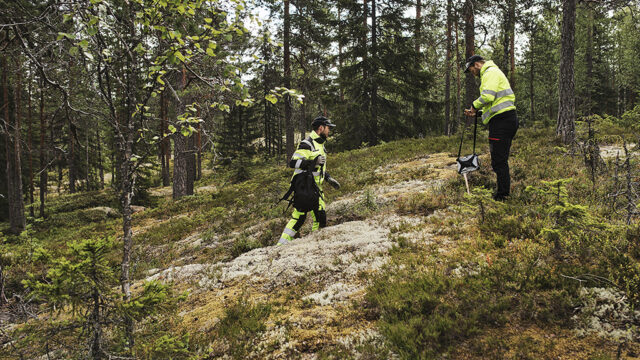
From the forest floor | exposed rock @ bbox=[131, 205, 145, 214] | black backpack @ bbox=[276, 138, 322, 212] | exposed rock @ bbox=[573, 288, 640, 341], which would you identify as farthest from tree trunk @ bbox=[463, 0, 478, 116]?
exposed rock @ bbox=[131, 205, 145, 214]

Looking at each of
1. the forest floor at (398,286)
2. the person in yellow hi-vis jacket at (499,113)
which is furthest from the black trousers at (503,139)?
the forest floor at (398,286)

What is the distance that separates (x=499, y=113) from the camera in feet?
19.0

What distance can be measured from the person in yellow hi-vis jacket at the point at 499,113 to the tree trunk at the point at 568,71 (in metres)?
4.88

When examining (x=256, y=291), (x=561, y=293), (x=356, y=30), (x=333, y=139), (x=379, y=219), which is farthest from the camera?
(x=333, y=139)

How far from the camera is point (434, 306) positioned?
3555mm

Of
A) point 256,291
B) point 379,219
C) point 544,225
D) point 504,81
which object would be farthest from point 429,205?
point 256,291

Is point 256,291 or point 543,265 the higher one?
point 543,265

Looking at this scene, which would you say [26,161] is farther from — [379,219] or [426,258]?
[426,258]

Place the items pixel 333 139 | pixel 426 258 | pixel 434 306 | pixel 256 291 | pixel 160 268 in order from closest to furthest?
pixel 434 306 < pixel 426 258 < pixel 256 291 < pixel 160 268 < pixel 333 139

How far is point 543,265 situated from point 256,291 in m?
4.12

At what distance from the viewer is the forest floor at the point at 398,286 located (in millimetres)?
3018

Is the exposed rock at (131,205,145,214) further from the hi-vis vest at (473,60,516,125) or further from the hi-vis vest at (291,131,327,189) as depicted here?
the hi-vis vest at (473,60,516,125)

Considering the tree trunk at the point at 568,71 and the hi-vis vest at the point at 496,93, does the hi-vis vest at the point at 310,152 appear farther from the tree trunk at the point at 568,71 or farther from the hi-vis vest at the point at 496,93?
the tree trunk at the point at 568,71

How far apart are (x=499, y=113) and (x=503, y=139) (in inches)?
20.3
